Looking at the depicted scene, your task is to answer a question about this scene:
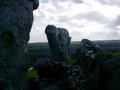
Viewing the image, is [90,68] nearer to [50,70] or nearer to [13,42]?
[13,42]

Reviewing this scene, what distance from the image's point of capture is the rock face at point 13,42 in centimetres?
1419

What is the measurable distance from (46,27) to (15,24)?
20.5 metres

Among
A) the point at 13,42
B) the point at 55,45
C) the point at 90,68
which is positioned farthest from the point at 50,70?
the point at 55,45

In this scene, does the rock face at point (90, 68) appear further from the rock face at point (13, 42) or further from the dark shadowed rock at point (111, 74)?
the rock face at point (13, 42)

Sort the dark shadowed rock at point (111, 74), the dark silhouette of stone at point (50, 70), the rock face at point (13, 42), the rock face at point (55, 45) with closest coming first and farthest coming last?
the dark shadowed rock at point (111, 74) < the rock face at point (13, 42) < the dark silhouette of stone at point (50, 70) < the rock face at point (55, 45)

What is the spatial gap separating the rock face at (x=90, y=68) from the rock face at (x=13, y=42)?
2.82 meters

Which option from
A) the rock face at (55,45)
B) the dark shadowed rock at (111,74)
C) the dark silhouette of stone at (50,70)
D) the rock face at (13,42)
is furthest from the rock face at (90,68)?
the rock face at (55,45)

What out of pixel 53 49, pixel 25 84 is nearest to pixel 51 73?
pixel 25 84

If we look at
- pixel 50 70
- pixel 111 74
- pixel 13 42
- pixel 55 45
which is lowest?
pixel 50 70

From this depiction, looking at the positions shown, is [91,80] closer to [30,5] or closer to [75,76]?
[75,76]

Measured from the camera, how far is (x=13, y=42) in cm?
1448

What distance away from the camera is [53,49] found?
3544 centimetres

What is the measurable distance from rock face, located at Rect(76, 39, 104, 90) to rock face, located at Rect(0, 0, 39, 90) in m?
2.82

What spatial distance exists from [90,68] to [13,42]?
3872 mm
